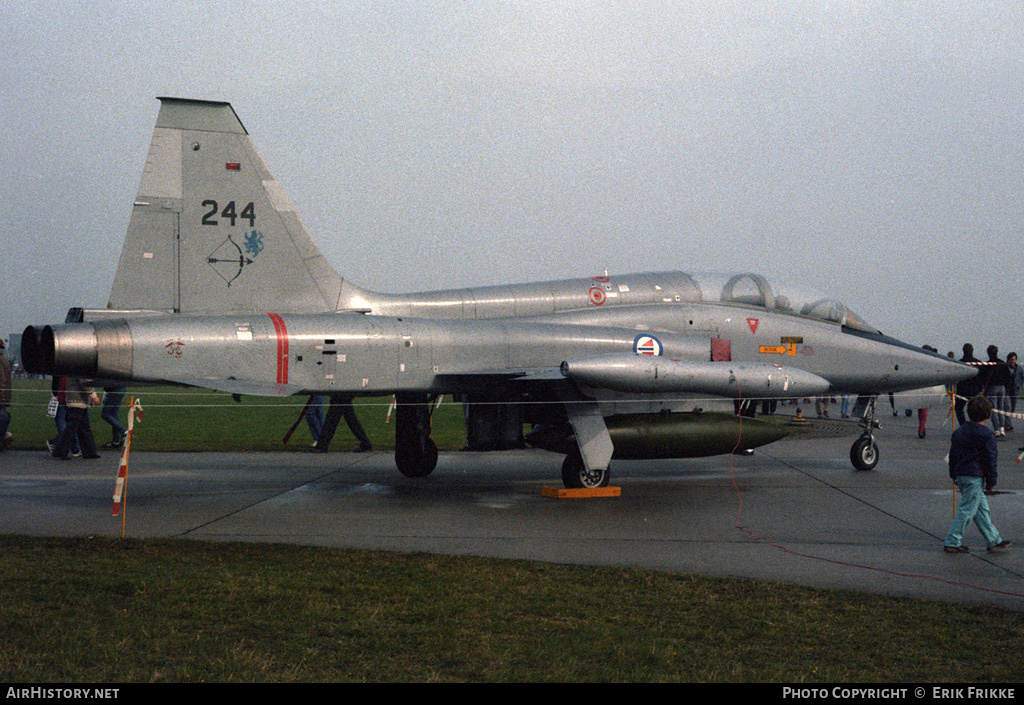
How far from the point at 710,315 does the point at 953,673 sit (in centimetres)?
846

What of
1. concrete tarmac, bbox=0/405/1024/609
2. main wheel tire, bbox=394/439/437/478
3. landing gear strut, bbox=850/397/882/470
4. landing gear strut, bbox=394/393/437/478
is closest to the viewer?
concrete tarmac, bbox=0/405/1024/609

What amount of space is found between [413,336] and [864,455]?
7.57 m

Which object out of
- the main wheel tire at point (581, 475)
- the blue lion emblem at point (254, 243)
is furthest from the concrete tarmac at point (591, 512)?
the blue lion emblem at point (254, 243)

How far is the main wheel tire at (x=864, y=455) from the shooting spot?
46.1 ft

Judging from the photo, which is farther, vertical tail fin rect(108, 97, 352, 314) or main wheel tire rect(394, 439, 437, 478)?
main wheel tire rect(394, 439, 437, 478)

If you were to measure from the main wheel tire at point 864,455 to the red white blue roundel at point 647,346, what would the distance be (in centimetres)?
429

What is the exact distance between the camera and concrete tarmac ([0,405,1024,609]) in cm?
761

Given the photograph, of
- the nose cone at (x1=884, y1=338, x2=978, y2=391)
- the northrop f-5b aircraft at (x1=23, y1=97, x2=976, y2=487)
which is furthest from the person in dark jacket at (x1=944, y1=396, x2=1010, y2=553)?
the nose cone at (x1=884, y1=338, x2=978, y2=391)

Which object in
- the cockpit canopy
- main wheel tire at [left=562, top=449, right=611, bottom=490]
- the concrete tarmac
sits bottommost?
the concrete tarmac

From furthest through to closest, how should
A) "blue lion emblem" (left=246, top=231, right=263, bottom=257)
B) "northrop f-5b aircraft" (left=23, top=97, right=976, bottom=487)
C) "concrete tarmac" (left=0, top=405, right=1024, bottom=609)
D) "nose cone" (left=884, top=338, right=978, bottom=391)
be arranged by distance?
"nose cone" (left=884, top=338, right=978, bottom=391)
"blue lion emblem" (left=246, top=231, right=263, bottom=257)
"northrop f-5b aircraft" (left=23, top=97, right=976, bottom=487)
"concrete tarmac" (left=0, top=405, right=1024, bottom=609)

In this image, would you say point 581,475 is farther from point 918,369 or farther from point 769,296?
point 918,369

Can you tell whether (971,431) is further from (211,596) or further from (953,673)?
(211,596)

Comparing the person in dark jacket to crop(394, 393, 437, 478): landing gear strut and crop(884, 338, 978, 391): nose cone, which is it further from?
crop(394, 393, 437, 478): landing gear strut

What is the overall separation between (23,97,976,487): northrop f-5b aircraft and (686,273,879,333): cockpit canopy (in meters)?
0.03
